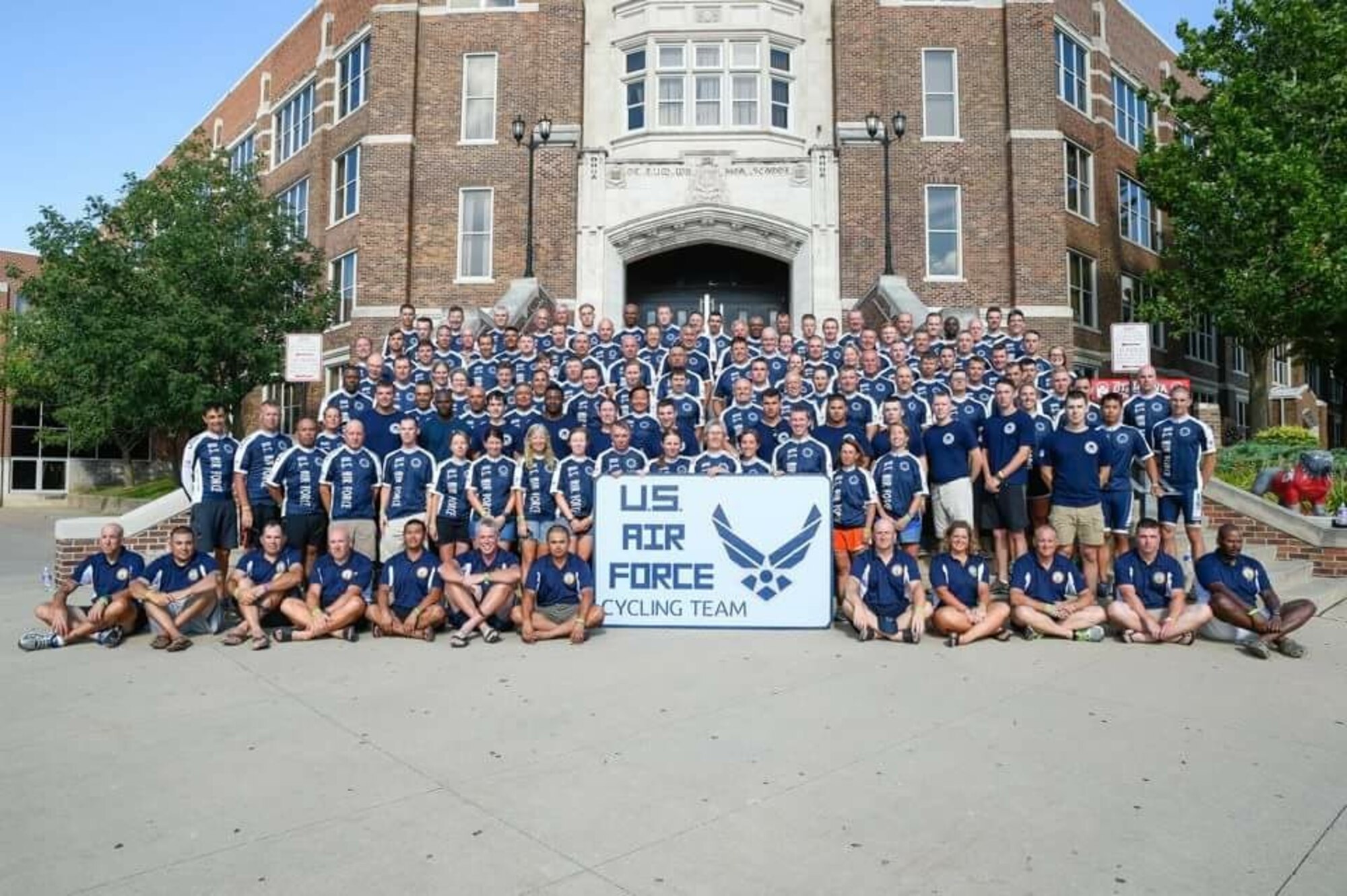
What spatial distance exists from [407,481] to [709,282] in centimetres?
1498

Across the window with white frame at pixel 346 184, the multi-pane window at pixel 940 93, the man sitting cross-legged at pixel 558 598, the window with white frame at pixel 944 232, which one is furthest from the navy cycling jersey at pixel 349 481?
the window with white frame at pixel 346 184

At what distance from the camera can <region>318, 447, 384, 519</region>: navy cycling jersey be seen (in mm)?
8492

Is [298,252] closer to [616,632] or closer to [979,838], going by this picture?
[616,632]

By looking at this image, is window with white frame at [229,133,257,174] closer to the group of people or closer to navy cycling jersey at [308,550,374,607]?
the group of people

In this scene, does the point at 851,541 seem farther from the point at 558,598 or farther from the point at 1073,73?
the point at 1073,73

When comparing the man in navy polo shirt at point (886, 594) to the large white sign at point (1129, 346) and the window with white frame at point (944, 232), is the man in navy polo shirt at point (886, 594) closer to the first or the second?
the large white sign at point (1129, 346)

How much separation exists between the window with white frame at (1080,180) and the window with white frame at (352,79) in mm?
19638

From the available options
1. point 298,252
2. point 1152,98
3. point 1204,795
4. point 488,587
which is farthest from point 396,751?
point 1152,98

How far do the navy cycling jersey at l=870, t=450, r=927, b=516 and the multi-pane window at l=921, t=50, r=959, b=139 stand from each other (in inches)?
617

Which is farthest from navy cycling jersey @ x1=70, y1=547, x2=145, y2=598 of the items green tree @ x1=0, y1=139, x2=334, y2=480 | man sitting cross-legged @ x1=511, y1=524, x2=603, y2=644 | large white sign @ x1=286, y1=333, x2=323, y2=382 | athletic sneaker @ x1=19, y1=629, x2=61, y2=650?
green tree @ x1=0, y1=139, x2=334, y2=480

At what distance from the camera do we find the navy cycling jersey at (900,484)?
330 inches

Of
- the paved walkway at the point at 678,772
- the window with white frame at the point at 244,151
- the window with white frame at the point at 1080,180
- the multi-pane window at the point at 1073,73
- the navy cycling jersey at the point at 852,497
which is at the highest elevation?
the window with white frame at the point at 244,151

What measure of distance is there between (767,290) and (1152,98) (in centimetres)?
1212

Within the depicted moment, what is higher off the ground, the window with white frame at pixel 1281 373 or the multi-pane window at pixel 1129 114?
the multi-pane window at pixel 1129 114
